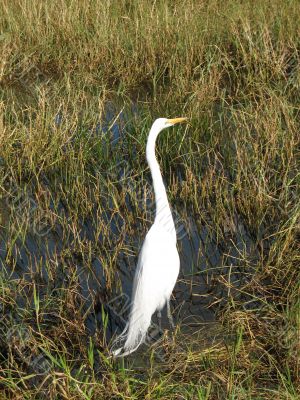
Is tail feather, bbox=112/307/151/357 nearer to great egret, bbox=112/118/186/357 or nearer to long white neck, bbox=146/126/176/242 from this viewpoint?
great egret, bbox=112/118/186/357

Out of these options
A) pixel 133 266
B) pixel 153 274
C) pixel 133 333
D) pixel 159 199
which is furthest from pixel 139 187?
pixel 133 333

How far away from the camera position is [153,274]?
3.20 m

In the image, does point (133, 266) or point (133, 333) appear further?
point (133, 266)

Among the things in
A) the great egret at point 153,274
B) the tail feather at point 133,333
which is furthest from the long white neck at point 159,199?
the tail feather at point 133,333

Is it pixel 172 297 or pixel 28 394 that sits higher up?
pixel 28 394

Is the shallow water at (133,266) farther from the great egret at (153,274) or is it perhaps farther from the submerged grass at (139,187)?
the great egret at (153,274)

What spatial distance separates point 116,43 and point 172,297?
11.7ft

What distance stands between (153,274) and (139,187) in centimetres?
129

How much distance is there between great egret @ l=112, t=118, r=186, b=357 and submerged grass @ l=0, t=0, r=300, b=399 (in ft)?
0.44

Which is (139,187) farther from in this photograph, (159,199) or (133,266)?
(159,199)

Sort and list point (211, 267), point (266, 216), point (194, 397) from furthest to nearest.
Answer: point (266, 216), point (211, 267), point (194, 397)

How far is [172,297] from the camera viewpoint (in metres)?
3.67

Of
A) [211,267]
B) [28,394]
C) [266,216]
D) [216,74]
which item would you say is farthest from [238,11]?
[28,394]

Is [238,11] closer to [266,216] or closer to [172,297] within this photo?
[266,216]
